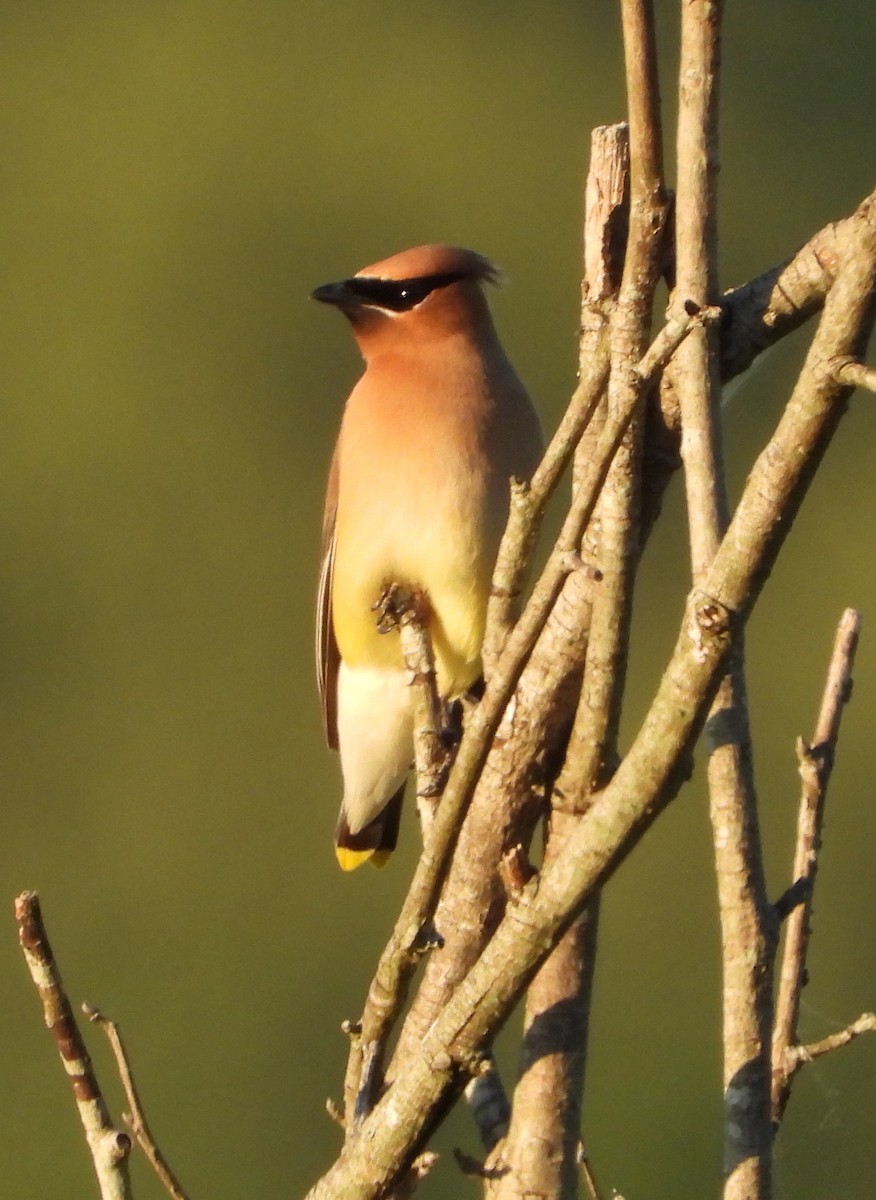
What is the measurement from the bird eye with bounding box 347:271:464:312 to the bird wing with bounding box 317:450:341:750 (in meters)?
0.27

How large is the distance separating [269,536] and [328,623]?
10676 mm

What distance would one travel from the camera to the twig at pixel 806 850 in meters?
2.40

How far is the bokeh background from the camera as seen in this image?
10.9 meters

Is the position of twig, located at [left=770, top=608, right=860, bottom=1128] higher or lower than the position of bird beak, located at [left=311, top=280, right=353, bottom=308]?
lower

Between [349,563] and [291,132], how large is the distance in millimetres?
14543

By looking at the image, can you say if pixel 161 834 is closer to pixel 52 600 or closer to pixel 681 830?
pixel 52 600

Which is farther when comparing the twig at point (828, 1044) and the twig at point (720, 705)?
the twig at point (828, 1044)

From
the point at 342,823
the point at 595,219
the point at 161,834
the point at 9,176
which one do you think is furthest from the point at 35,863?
the point at 595,219

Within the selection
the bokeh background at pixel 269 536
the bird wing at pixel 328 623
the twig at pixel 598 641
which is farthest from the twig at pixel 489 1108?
the bokeh background at pixel 269 536

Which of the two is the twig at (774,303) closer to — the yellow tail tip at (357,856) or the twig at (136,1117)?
the twig at (136,1117)

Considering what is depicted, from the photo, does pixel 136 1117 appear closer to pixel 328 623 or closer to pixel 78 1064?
pixel 78 1064

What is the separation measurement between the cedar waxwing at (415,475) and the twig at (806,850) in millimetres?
1165

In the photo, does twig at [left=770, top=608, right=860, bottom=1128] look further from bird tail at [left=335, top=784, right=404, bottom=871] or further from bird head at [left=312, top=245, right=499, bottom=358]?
bird tail at [left=335, top=784, right=404, bottom=871]

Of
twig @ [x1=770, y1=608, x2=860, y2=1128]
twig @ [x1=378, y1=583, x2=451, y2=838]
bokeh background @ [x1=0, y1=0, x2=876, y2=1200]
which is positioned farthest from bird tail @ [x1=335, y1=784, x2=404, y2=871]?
bokeh background @ [x1=0, y1=0, x2=876, y2=1200]
